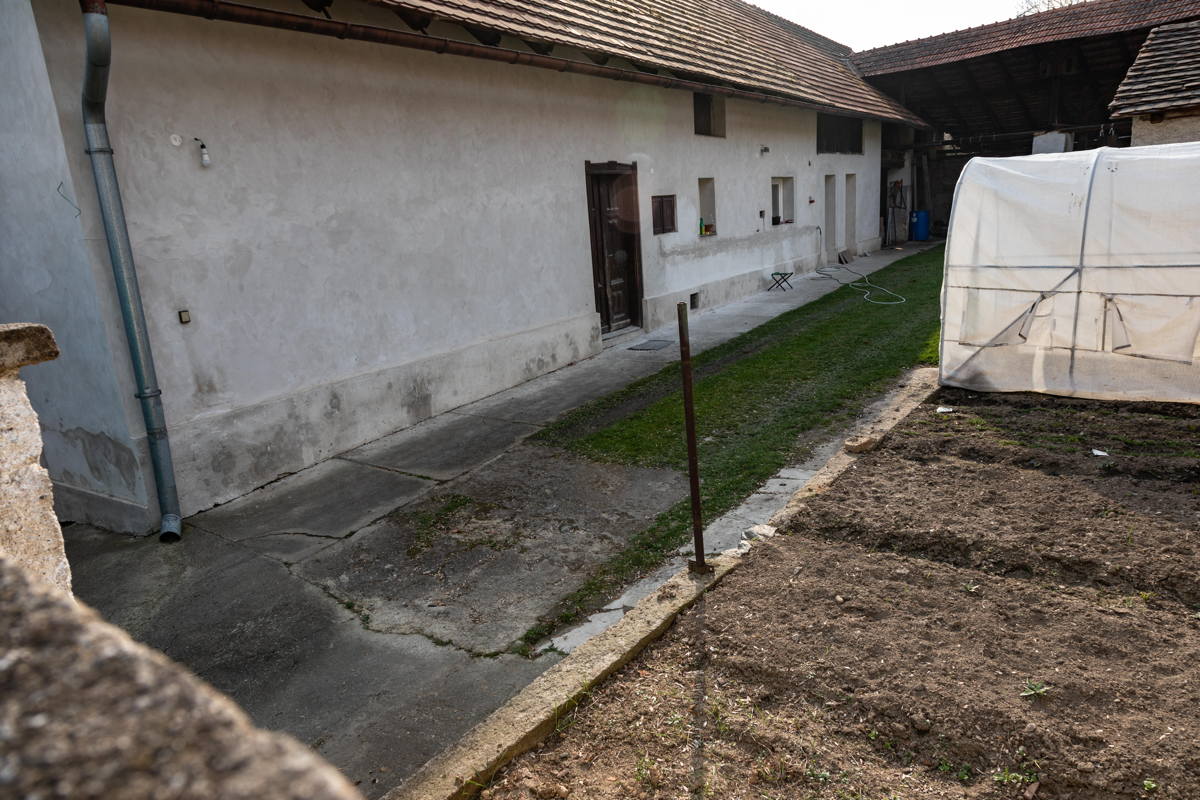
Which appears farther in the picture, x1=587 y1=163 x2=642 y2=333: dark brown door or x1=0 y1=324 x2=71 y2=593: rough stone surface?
x1=587 y1=163 x2=642 y2=333: dark brown door

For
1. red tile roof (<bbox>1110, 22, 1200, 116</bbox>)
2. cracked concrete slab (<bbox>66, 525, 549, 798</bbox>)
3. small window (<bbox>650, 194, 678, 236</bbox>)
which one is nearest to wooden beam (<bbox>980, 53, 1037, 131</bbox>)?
red tile roof (<bbox>1110, 22, 1200, 116</bbox>)

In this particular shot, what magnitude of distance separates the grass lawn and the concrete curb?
512mm

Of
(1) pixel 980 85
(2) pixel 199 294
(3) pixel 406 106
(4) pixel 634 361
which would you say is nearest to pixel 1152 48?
(1) pixel 980 85

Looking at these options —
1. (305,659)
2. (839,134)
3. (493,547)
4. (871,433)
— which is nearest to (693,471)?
(493,547)

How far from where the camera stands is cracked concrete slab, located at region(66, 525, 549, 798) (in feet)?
11.7

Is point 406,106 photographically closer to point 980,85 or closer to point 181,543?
point 181,543

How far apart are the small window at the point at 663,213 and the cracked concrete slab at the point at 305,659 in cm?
860

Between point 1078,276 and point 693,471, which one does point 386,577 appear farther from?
point 1078,276

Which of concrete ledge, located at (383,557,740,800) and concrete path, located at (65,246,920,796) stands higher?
concrete ledge, located at (383,557,740,800)

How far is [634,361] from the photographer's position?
10.7 metres

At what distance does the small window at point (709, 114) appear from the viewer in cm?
1361

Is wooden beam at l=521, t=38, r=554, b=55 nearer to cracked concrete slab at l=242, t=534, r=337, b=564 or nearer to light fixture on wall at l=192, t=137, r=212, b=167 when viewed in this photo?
light fixture on wall at l=192, t=137, r=212, b=167

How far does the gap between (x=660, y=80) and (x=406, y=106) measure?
424 centimetres

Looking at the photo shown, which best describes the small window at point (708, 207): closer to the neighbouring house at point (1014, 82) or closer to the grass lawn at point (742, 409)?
the grass lawn at point (742, 409)
